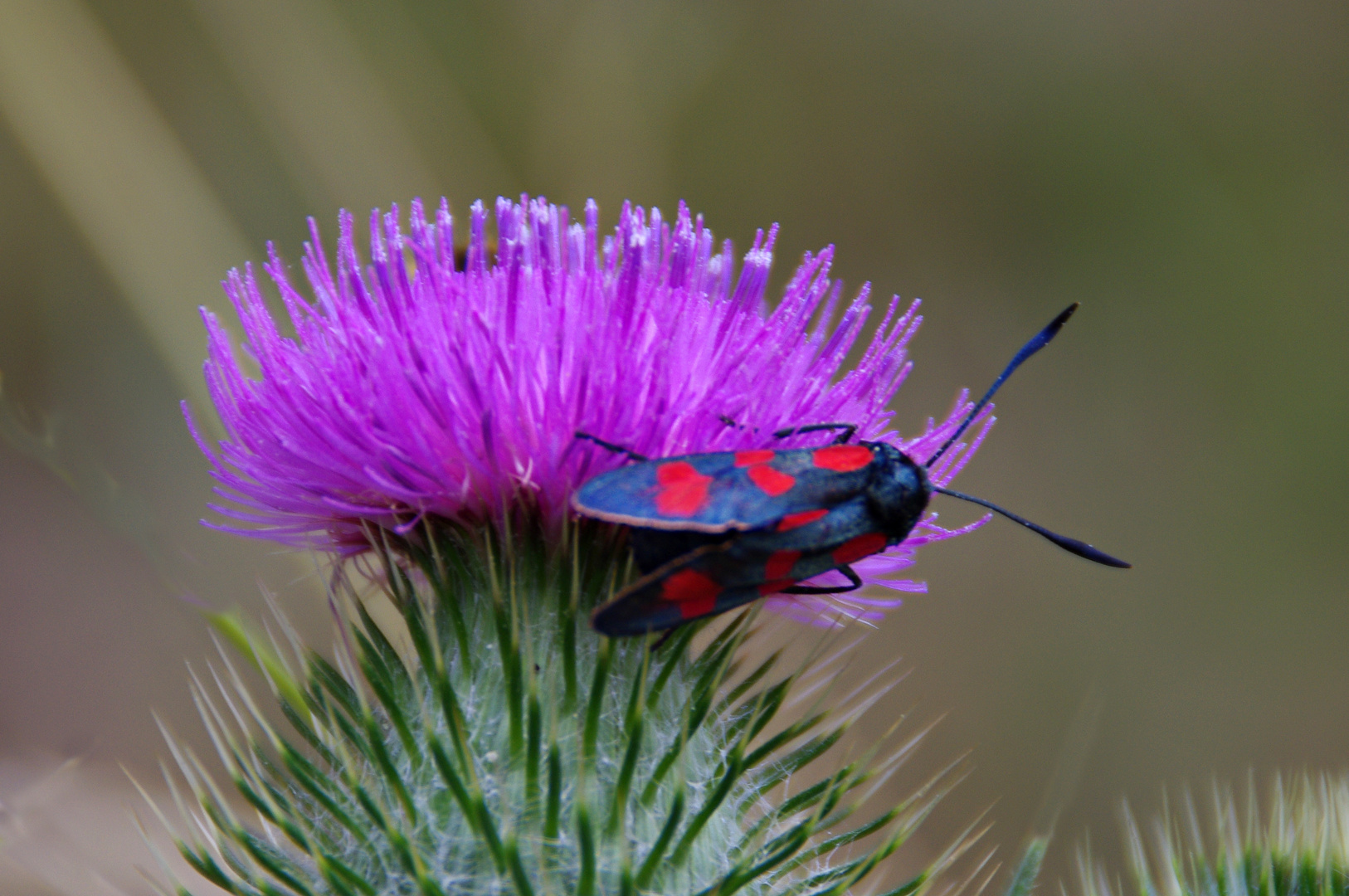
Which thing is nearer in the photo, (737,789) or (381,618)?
(737,789)

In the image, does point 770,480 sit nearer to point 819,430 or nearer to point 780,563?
point 780,563

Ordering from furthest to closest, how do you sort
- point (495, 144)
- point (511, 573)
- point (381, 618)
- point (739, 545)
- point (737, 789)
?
1. point (495, 144)
2. point (381, 618)
3. point (737, 789)
4. point (511, 573)
5. point (739, 545)

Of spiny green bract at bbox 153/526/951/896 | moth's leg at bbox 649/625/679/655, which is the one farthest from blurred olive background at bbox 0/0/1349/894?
moth's leg at bbox 649/625/679/655

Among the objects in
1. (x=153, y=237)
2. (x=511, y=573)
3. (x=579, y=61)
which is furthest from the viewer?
(x=579, y=61)

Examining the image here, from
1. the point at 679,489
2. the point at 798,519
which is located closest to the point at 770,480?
Result: the point at 798,519

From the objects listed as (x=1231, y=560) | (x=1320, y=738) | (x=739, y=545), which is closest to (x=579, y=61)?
(x=739, y=545)

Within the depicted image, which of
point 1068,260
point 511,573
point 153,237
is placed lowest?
Result: point 511,573

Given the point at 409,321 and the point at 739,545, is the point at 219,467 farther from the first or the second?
the point at 739,545
